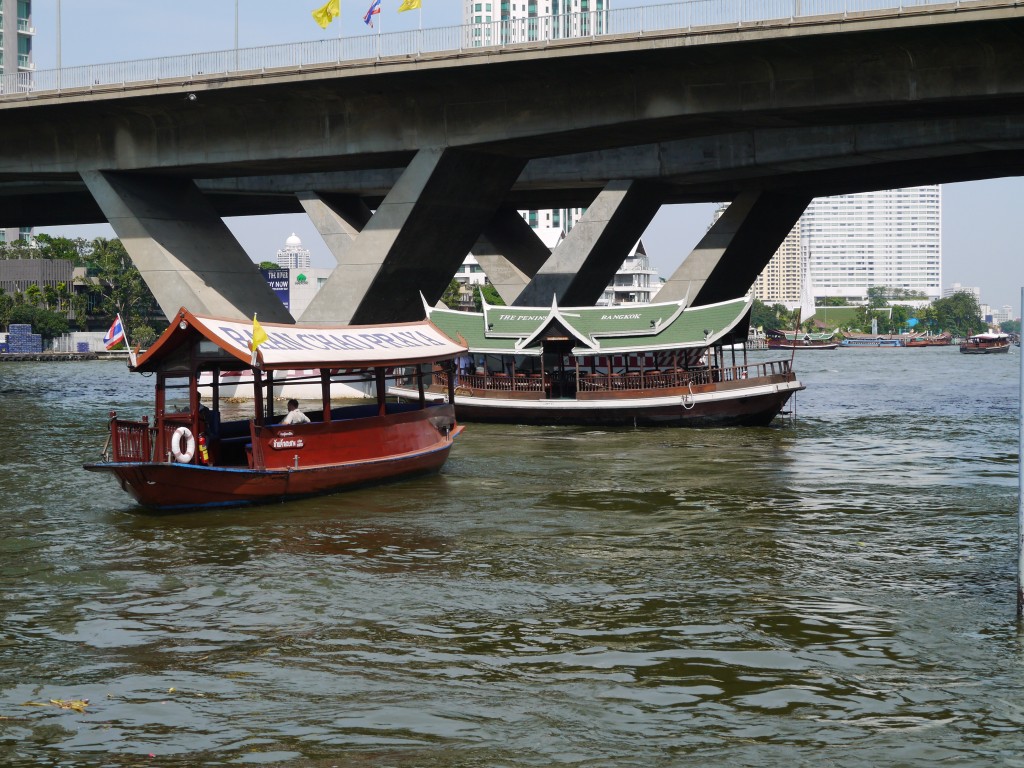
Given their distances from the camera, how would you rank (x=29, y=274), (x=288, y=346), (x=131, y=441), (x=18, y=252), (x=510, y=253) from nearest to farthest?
1. (x=131, y=441)
2. (x=288, y=346)
3. (x=510, y=253)
4. (x=29, y=274)
5. (x=18, y=252)

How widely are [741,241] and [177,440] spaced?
32579 mm

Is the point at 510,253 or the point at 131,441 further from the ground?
the point at 510,253

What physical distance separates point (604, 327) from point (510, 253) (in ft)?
52.3

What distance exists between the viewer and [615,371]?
39.2 metres

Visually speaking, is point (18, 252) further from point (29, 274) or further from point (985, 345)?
point (985, 345)

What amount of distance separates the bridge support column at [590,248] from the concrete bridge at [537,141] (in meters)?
0.08

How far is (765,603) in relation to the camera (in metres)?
13.4

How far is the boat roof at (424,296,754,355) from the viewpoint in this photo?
115ft

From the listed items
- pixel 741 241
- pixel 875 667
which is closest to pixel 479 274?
pixel 741 241

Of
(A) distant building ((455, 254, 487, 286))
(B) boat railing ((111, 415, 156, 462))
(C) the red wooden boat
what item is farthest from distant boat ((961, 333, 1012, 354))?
(B) boat railing ((111, 415, 156, 462))

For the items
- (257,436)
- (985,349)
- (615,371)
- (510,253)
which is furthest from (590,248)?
(985,349)

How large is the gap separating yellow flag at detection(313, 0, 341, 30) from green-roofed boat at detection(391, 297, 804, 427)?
9.42 meters

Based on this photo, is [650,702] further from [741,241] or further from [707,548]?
[741,241]

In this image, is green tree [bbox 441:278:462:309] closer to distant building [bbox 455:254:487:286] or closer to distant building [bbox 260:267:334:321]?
distant building [bbox 455:254:487:286]
